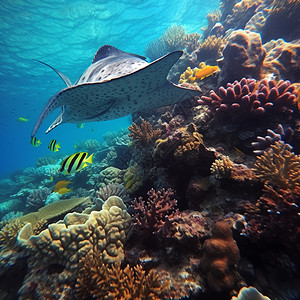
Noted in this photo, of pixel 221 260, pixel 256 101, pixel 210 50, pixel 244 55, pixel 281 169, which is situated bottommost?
pixel 221 260

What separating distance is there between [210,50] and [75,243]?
971cm

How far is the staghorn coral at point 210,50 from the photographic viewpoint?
7.77 metres

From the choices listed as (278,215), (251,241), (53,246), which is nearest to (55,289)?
(53,246)

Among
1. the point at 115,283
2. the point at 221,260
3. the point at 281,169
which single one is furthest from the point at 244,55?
the point at 115,283

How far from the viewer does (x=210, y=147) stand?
3215 mm

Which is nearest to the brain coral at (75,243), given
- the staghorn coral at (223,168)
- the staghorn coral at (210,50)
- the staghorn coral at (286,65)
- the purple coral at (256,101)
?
the staghorn coral at (223,168)

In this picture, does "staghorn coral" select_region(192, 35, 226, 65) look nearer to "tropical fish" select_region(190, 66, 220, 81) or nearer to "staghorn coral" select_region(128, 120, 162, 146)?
"tropical fish" select_region(190, 66, 220, 81)

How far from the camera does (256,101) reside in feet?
10.2

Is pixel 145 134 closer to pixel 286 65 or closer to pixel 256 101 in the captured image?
pixel 256 101

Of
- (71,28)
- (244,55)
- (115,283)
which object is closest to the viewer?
(115,283)

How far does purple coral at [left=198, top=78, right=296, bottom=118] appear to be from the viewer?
3093mm

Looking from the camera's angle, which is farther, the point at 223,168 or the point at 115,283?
the point at 223,168

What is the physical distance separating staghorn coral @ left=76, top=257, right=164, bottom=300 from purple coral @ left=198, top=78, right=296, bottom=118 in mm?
3241

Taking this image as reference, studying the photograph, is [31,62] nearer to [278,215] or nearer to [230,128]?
[230,128]
